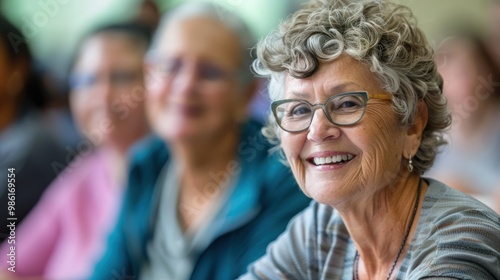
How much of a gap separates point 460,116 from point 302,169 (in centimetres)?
75

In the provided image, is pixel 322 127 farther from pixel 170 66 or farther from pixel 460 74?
pixel 170 66

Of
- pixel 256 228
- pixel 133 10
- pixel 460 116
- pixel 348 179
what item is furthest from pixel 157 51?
pixel 348 179

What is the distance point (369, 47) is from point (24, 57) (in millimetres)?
1544

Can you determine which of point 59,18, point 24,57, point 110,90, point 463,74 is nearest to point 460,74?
point 463,74

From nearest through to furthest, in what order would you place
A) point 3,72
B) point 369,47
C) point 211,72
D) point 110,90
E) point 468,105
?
point 369,47, point 468,105, point 211,72, point 110,90, point 3,72

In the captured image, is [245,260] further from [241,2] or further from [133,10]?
Answer: [133,10]

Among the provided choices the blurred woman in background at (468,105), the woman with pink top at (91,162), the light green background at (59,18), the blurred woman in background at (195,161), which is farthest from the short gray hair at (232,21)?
the blurred woman in background at (468,105)

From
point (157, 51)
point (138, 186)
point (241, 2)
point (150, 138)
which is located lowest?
point (138, 186)

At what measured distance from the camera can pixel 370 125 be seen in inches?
47.5

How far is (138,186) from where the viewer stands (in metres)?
2.12

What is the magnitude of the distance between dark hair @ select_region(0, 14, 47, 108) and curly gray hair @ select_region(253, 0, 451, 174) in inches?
52.6

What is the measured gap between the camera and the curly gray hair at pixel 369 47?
3.92ft

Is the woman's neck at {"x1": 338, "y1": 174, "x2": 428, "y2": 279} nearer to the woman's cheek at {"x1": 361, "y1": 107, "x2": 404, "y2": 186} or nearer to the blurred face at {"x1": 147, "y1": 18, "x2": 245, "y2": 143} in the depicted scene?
the woman's cheek at {"x1": 361, "y1": 107, "x2": 404, "y2": 186}

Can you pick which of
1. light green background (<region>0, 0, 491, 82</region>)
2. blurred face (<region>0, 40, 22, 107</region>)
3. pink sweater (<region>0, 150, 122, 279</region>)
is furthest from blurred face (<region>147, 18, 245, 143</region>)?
blurred face (<region>0, 40, 22, 107</region>)
